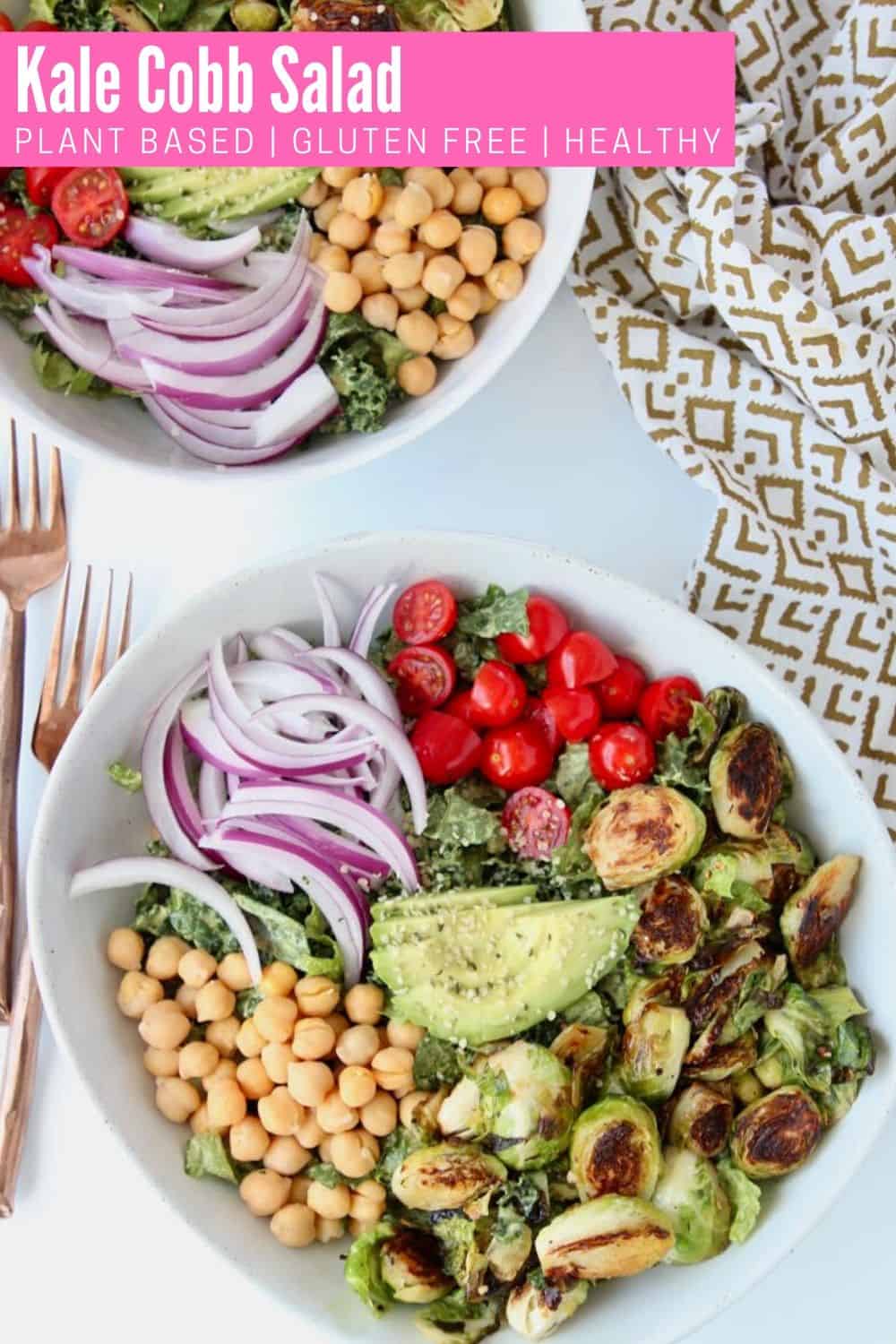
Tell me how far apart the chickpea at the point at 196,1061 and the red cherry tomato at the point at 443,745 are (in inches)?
22.4

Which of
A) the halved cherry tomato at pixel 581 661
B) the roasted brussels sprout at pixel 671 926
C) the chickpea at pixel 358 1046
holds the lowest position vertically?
the chickpea at pixel 358 1046

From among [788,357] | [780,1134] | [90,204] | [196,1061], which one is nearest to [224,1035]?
[196,1061]

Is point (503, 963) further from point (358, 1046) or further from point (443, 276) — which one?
point (443, 276)

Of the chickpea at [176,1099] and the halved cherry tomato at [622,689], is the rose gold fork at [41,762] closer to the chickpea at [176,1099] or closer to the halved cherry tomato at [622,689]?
the chickpea at [176,1099]

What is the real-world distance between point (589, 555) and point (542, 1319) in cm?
130

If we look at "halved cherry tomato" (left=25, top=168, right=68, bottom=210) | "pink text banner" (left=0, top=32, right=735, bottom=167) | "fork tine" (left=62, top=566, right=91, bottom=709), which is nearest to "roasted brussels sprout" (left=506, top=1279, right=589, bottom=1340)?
"fork tine" (left=62, top=566, right=91, bottom=709)

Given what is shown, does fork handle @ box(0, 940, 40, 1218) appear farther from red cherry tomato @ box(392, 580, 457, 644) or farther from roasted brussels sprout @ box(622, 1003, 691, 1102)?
roasted brussels sprout @ box(622, 1003, 691, 1102)

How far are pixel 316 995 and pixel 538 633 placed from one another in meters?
0.68

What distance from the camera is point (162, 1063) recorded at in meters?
2.53

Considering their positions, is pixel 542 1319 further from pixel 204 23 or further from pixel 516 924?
pixel 204 23

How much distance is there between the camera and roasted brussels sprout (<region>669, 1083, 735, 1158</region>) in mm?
2400

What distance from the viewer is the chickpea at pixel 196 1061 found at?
2510 millimetres

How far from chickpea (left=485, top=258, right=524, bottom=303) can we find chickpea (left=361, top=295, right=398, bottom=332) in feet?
0.54

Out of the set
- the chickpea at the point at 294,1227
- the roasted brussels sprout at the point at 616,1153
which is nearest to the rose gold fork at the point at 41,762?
the chickpea at the point at 294,1227
